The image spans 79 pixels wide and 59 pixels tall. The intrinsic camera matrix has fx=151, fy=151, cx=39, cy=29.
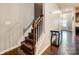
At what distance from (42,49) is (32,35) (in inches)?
12.1

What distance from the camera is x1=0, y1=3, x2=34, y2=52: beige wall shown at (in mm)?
2740

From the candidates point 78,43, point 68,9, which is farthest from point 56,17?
point 78,43

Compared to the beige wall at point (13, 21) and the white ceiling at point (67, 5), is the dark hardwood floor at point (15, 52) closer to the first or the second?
the beige wall at point (13, 21)

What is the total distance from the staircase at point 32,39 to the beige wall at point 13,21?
12 centimetres

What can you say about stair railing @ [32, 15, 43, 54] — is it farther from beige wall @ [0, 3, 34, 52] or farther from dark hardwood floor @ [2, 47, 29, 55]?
dark hardwood floor @ [2, 47, 29, 55]

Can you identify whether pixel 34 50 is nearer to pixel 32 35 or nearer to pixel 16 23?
pixel 32 35

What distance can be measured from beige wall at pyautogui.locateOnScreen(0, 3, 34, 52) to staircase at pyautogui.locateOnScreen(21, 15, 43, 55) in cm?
12

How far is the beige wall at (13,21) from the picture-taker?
108 inches

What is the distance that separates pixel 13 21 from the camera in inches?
109

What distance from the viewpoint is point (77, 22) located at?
8.87 ft

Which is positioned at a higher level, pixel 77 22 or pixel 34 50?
pixel 77 22

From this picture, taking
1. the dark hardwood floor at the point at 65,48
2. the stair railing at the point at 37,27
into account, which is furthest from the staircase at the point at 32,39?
the dark hardwood floor at the point at 65,48

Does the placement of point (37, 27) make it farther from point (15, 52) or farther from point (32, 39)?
point (15, 52)
